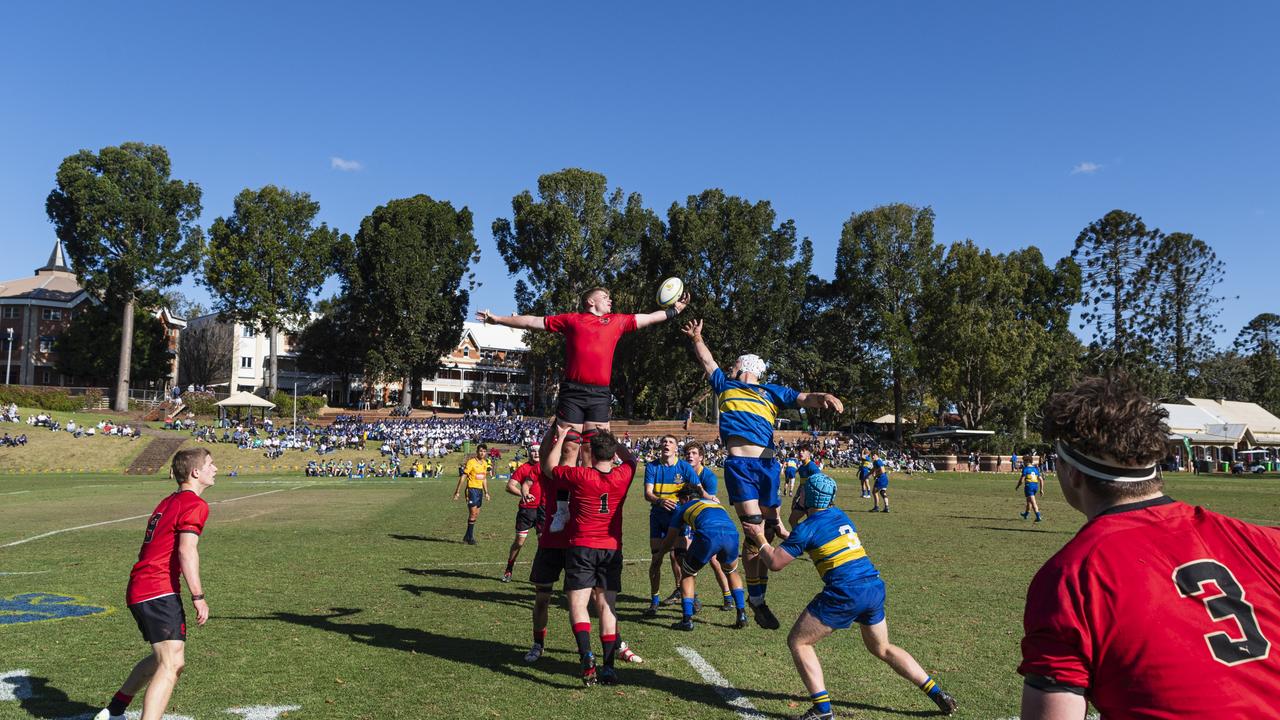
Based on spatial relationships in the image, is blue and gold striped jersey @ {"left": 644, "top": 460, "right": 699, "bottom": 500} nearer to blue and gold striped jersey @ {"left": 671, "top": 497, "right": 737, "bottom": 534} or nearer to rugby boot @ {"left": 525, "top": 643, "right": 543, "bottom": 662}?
blue and gold striped jersey @ {"left": 671, "top": 497, "right": 737, "bottom": 534}

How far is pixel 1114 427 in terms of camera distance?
8.16 ft

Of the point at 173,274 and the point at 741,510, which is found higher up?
the point at 173,274

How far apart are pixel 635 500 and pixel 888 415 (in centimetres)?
5943

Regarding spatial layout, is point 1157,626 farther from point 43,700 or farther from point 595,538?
point 43,700

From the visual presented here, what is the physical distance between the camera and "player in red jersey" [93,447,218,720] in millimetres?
5543

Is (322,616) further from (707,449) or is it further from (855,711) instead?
(707,449)

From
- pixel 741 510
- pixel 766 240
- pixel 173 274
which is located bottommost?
pixel 741 510

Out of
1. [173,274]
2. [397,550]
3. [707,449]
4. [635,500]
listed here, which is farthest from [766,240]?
[397,550]

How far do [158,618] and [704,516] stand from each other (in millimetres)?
5512

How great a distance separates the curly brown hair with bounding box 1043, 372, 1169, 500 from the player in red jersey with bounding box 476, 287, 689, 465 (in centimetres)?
536

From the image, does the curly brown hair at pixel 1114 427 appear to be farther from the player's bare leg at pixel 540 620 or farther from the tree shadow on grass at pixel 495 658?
the player's bare leg at pixel 540 620

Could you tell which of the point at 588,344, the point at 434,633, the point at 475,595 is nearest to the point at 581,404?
the point at 588,344

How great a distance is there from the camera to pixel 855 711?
6.37 m

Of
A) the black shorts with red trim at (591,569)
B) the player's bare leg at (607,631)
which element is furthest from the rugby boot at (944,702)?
the black shorts with red trim at (591,569)
